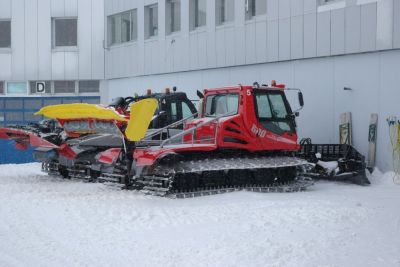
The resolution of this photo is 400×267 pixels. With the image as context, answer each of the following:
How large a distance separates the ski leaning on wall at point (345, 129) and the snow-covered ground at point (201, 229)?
2630 mm

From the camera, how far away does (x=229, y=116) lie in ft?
38.8

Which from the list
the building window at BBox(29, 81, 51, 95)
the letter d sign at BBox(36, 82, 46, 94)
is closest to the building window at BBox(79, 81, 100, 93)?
the building window at BBox(29, 81, 51, 95)

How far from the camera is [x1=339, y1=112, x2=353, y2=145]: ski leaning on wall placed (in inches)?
548

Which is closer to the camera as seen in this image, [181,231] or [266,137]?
[181,231]

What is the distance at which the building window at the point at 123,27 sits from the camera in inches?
888

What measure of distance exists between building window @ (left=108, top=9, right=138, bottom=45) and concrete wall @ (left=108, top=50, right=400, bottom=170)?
663 centimetres

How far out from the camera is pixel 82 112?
12242 millimetres

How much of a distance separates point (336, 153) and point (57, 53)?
15.8 metres

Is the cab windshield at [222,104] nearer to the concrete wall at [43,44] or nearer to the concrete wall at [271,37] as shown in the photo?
the concrete wall at [271,37]

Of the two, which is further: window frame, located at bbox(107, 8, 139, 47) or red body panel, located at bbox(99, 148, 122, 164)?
window frame, located at bbox(107, 8, 139, 47)

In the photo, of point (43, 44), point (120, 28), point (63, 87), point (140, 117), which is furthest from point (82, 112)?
point (43, 44)

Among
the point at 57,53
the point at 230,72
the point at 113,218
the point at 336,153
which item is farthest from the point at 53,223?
the point at 57,53

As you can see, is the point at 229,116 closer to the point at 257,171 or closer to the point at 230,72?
the point at 257,171

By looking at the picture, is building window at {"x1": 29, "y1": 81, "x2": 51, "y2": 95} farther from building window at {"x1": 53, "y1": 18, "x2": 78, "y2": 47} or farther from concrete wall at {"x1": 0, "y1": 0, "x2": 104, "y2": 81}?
building window at {"x1": 53, "y1": 18, "x2": 78, "y2": 47}
